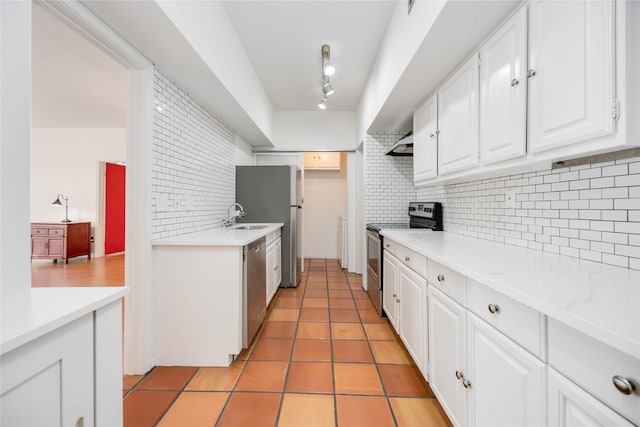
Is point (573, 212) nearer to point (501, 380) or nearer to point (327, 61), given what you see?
point (501, 380)

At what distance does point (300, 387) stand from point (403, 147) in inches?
102

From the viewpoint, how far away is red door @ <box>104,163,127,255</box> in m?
5.83

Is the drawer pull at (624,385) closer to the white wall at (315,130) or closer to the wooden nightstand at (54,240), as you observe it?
the white wall at (315,130)

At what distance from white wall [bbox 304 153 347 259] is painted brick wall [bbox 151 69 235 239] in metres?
2.73

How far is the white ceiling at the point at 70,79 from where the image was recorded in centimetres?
245

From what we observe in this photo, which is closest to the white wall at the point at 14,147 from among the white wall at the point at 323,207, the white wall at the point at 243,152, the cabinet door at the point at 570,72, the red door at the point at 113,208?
the cabinet door at the point at 570,72

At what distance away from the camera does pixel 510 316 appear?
90 centimetres

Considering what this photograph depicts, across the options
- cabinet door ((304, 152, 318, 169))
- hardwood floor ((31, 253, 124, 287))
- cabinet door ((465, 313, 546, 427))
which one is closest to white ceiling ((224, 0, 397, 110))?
cabinet door ((304, 152, 318, 169))

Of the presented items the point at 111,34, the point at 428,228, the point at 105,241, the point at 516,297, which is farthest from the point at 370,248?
the point at 105,241

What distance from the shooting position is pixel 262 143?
172 inches

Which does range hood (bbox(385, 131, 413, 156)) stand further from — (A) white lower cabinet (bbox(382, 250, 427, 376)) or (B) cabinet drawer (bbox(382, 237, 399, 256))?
(A) white lower cabinet (bbox(382, 250, 427, 376))

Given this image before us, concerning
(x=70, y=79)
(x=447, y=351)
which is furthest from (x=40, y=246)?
(x=447, y=351)

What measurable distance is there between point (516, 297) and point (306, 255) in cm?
533

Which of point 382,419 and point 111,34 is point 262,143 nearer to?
point 111,34
